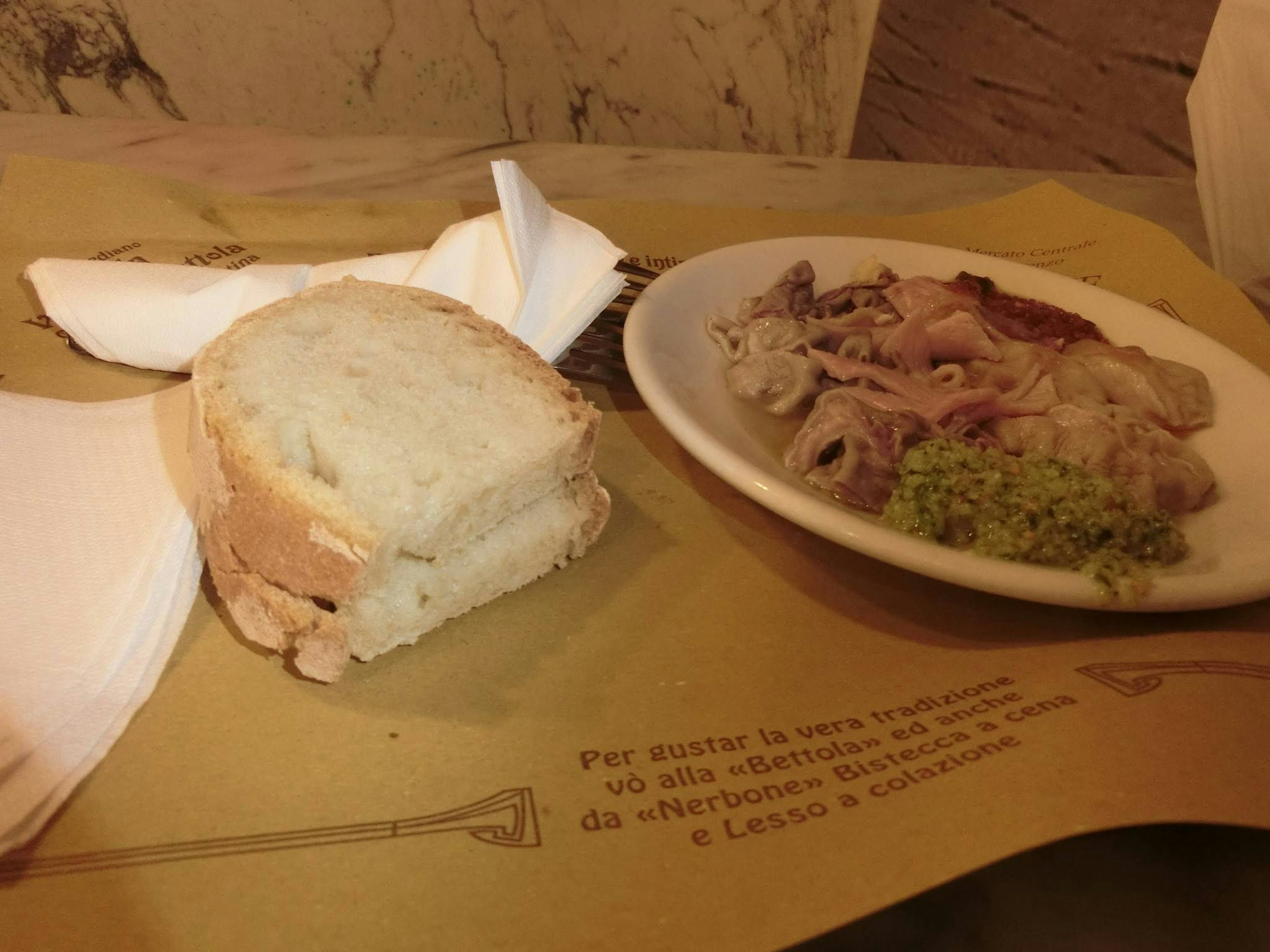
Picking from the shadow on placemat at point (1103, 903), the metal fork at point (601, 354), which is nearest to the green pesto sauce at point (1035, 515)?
the shadow on placemat at point (1103, 903)

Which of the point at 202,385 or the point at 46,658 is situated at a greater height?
the point at 202,385

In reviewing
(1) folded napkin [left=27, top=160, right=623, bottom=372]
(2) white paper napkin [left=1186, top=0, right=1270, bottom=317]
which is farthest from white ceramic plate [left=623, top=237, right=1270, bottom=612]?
(2) white paper napkin [left=1186, top=0, right=1270, bottom=317]

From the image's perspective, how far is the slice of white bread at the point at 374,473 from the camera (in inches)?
51.7

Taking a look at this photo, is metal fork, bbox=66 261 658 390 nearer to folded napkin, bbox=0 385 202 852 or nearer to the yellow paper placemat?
the yellow paper placemat

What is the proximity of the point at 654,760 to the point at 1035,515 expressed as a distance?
2.59ft

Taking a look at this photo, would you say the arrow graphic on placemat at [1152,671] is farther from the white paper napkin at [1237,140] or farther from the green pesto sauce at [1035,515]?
the white paper napkin at [1237,140]

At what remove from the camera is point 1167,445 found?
179 centimetres

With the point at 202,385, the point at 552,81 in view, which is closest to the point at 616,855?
the point at 202,385

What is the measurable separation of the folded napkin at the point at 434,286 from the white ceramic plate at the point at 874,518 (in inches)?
6.3

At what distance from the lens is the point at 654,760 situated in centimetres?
124

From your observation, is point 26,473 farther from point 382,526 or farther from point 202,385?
point 382,526

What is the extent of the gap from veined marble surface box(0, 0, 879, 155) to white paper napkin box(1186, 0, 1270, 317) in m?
1.73

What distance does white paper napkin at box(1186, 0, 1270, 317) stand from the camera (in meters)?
2.29

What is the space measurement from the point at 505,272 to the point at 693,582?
841 millimetres
